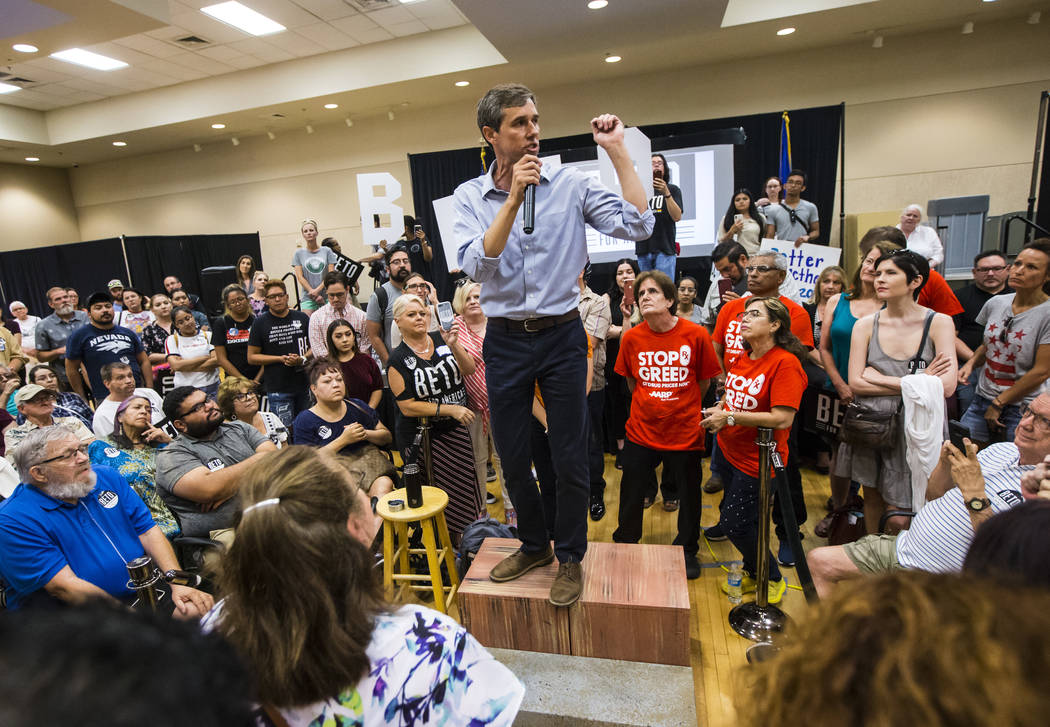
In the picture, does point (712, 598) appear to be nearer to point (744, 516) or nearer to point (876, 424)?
point (744, 516)

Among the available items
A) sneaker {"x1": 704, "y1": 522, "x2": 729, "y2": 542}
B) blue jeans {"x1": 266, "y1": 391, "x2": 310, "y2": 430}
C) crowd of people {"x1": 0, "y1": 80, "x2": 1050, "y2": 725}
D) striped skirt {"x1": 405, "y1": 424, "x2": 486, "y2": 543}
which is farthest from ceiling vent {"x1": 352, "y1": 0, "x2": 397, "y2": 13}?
sneaker {"x1": 704, "y1": 522, "x2": 729, "y2": 542}

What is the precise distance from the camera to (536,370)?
5.98 feet

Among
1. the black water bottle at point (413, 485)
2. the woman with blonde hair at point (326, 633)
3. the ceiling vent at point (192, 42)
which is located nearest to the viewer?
the woman with blonde hair at point (326, 633)

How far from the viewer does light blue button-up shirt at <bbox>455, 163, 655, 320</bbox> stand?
5.74 feet

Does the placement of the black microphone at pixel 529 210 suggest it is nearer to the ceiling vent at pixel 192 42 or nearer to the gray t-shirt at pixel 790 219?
the gray t-shirt at pixel 790 219

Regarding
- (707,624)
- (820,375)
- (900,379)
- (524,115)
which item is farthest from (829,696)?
(820,375)

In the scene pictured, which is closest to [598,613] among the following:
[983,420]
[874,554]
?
[874,554]

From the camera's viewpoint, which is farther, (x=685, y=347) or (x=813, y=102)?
(x=813, y=102)

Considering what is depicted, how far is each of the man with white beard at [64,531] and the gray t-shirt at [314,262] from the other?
14.8 feet

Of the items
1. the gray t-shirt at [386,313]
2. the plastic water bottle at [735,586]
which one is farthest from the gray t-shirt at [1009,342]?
the gray t-shirt at [386,313]

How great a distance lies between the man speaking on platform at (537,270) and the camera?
1674mm

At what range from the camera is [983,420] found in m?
2.99

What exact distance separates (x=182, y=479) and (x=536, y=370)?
1.78m

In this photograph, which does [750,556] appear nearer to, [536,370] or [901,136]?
[536,370]
